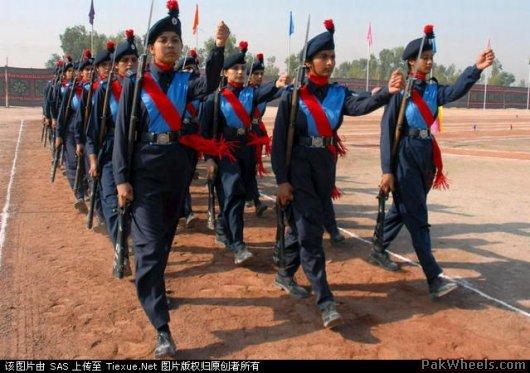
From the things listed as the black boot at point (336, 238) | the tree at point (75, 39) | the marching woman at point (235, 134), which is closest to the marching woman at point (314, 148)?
the marching woman at point (235, 134)

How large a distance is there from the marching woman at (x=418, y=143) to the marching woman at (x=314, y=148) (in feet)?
2.64

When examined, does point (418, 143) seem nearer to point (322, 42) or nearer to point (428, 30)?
point (428, 30)

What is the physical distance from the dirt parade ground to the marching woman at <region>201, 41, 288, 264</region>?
0.56m

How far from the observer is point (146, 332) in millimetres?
3930

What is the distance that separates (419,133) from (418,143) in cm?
10

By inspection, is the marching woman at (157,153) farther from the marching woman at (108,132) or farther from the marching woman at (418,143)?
the marching woman at (418,143)

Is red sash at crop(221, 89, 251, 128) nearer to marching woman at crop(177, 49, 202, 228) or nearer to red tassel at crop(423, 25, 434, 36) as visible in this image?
marching woman at crop(177, 49, 202, 228)

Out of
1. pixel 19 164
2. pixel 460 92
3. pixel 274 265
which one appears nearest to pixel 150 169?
pixel 274 265

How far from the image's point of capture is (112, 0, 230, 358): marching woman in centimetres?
368

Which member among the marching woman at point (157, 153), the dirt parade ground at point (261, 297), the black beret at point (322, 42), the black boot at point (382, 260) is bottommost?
the dirt parade ground at point (261, 297)

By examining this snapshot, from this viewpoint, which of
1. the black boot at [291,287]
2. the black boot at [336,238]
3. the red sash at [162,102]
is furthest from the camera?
the black boot at [336,238]

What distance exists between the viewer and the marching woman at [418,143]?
4699 millimetres

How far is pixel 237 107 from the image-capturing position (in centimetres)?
601

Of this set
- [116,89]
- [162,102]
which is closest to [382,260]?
[162,102]
